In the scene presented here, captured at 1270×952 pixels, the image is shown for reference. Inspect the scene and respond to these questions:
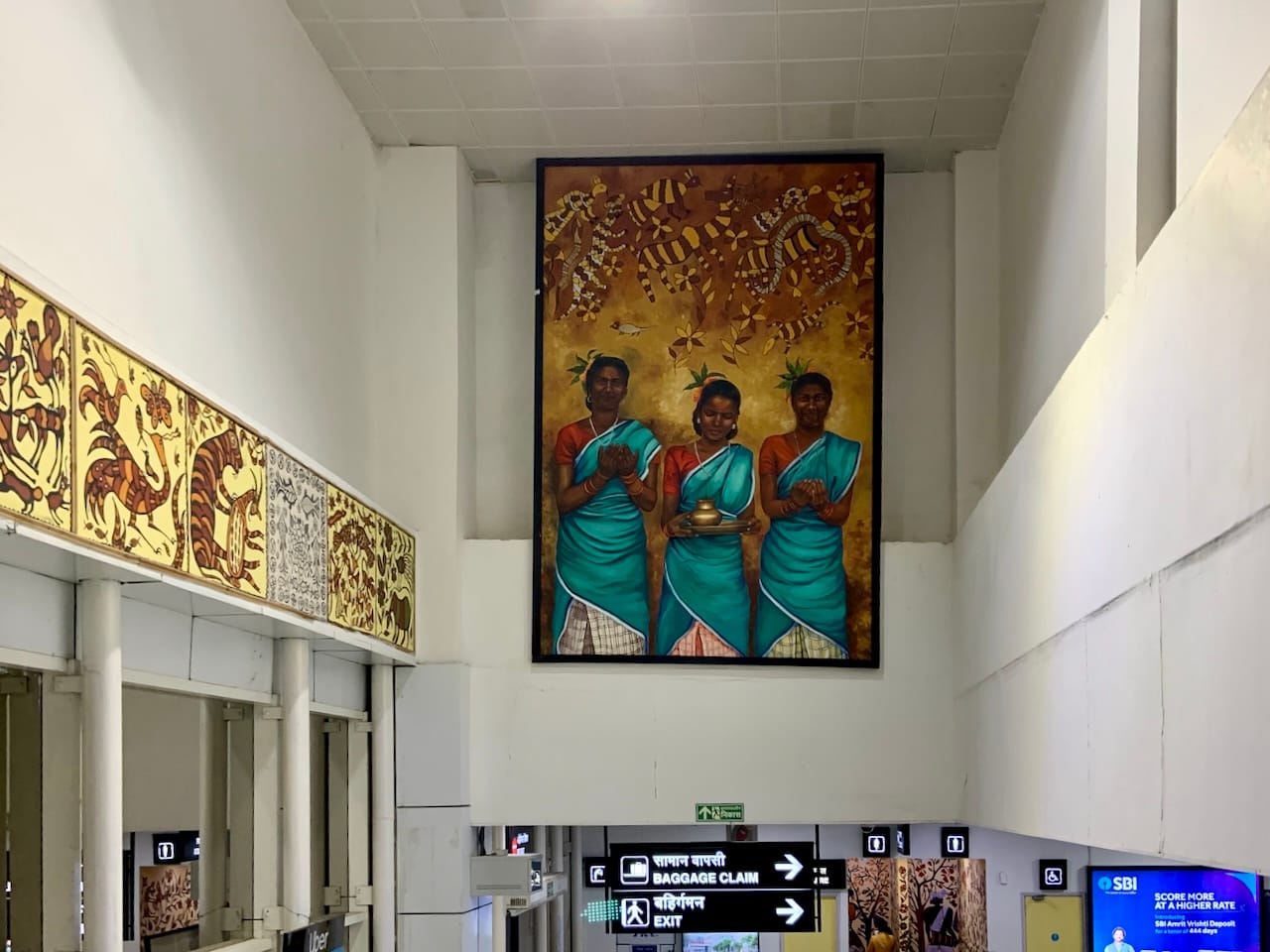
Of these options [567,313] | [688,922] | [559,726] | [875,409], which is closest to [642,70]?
[567,313]

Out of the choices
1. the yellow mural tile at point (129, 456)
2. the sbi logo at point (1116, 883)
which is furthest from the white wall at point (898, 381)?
the sbi logo at point (1116, 883)

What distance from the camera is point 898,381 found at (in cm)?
966

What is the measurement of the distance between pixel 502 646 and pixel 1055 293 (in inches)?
147

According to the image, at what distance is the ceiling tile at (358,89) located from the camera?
8297 millimetres

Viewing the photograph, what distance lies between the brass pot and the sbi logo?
6775 millimetres

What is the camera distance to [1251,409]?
9.48ft

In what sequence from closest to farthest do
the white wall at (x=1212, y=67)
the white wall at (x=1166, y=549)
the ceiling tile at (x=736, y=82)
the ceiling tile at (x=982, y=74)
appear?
the white wall at (x=1166, y=549) < the white wall at (x=1212, y=67) < the ceiling tile at (x=982, y=74) < the ceiling tile at (x=736, y=82)

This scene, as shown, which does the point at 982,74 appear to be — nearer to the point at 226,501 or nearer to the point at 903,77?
the point at 903,77

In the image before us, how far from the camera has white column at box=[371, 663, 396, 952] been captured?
27.8ft

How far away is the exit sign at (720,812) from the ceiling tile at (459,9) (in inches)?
171

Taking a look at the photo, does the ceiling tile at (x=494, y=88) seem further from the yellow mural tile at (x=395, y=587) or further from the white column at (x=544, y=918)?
the white column at (x=544, y=918)

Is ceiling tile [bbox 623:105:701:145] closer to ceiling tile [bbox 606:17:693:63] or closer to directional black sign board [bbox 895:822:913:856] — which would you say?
ceiling tile [bbox 606:17:693:63]

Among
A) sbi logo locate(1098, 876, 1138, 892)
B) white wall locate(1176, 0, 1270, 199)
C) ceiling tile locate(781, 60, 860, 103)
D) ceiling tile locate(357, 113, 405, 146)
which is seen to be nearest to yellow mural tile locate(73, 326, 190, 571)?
white wall locate(1176, 0, 1270, 199)

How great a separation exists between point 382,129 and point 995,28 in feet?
11.2
